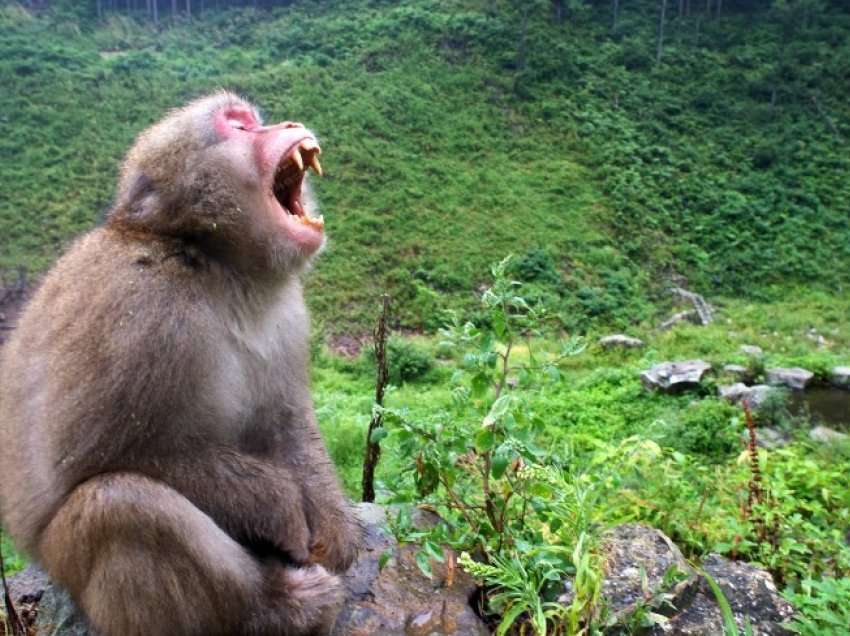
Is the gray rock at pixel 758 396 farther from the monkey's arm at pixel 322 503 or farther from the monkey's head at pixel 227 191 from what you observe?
the monkey's head at pixel 227 191

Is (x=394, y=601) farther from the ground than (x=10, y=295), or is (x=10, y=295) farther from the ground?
(x=394, y=601)

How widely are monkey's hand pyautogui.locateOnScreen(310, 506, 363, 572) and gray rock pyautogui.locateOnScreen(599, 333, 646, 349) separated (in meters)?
11.3

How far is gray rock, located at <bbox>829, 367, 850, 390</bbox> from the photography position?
9922 mm

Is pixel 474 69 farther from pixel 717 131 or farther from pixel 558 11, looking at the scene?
pixel 717 131

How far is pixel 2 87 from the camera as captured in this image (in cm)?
2064

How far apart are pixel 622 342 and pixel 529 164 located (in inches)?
396

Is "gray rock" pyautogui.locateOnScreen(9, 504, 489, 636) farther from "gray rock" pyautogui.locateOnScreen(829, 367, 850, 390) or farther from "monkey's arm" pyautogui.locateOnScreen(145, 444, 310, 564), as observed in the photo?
"gray rock" pyautogui.locateOnScreen(829, 367, 850, 390)

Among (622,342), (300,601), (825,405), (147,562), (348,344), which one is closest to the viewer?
(147,562)

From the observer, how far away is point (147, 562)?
1.87 m

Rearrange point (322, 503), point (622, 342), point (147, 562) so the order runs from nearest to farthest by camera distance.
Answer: point (147, 562), point (322, 503), point (622, 342)

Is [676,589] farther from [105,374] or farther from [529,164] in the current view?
[529,164]

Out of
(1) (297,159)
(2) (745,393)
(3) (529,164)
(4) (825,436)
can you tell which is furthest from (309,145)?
(3) (529,164)

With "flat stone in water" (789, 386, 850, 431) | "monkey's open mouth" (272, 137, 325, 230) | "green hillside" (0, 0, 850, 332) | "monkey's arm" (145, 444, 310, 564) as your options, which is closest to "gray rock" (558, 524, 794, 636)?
"monkey's arm" (145, 444, 310, 564)

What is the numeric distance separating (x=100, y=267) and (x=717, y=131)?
24040 mm
